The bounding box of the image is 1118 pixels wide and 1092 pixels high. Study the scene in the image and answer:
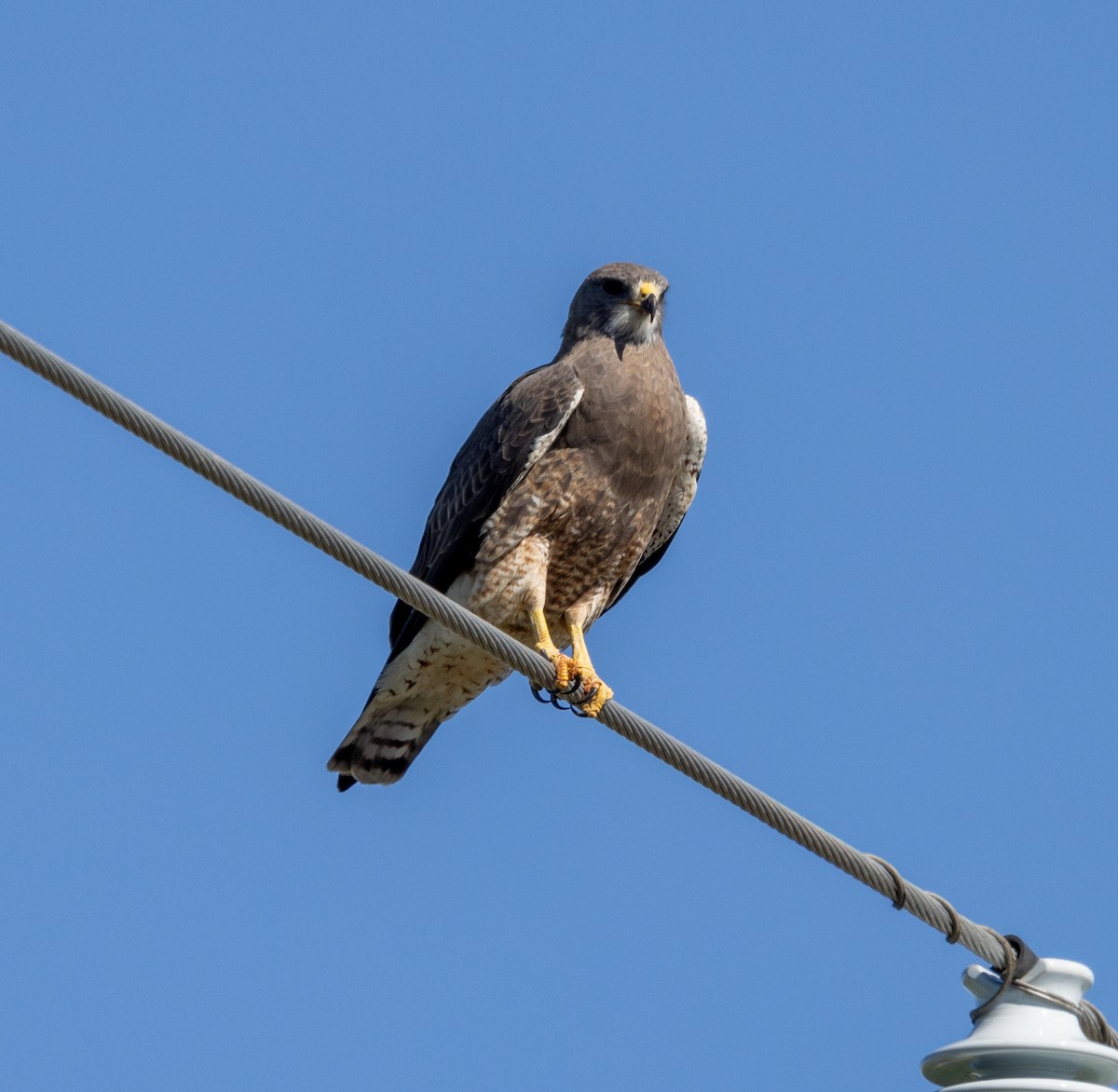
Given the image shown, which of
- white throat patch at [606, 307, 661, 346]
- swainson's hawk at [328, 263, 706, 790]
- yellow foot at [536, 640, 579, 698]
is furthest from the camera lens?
white throat patch at [606, 307, 661, 346]

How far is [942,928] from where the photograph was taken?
4.70 meters

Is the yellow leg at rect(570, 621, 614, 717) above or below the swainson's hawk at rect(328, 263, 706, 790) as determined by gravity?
below

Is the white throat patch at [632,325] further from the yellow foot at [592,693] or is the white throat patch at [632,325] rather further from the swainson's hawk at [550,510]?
the yellow foot at [592,693]

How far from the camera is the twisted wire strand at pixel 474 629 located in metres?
4.13

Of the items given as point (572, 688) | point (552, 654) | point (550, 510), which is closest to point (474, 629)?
point (572, 688)

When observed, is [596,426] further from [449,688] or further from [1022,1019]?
[1022,1019]

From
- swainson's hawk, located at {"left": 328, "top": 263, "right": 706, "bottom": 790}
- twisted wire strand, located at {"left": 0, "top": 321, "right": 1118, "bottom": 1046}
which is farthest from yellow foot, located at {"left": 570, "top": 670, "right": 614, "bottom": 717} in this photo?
twisted wire strand, located at {"left": 0, "top": 321, "right": 1118, "bottom": 1046}

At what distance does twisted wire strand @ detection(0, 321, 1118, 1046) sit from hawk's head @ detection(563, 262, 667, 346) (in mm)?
3066

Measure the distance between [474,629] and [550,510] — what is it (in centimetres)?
255

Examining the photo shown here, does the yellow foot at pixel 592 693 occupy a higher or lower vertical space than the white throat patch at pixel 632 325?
lower

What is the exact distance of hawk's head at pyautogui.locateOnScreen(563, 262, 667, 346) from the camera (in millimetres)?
8062

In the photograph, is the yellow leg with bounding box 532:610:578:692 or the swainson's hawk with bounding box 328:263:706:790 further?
the swainson's hawk with bounding box 328:263:706:790

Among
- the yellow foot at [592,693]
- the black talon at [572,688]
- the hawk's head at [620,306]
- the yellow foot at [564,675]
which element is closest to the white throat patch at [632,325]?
the hawk's head at [620,306]

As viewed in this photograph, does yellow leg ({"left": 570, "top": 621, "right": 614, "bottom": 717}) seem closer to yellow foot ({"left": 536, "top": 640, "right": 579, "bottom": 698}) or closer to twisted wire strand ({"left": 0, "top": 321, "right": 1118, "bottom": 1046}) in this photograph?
yellow foot ({"left": 536, "top": 640, "right": 579, "bottom": 698})
